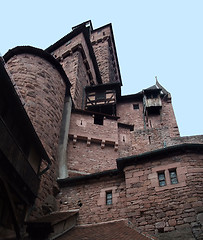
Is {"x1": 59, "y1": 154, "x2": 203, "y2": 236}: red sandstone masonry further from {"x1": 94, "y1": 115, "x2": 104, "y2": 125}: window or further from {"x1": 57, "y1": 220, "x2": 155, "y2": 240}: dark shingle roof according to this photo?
{"x1": 94, "y1": 115, "x2": 104, "y2": 125}: window

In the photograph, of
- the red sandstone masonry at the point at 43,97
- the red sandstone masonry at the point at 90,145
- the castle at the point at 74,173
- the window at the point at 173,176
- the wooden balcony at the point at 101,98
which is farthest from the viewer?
the wooden balcony at the point at 101,98

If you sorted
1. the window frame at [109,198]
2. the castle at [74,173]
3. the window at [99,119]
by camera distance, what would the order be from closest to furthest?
the castle at [74,173] < the window frame at [109,198] < the window at [99,119]

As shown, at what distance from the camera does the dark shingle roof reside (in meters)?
7.27

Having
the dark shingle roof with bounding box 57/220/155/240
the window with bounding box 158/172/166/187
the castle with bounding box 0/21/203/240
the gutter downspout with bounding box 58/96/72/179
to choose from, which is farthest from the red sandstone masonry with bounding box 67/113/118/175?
the window with bounding box 158/172/166/187

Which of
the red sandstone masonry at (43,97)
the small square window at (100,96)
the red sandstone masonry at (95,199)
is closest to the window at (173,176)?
the red sandstone masonry at (95,199)

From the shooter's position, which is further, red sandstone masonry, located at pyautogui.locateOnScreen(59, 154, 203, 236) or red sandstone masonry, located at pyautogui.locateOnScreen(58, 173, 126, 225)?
red sandstone masonry, located at pyautogui.locateOnScreen(58, 173, 126, 225)

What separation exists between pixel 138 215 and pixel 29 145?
14.0ft

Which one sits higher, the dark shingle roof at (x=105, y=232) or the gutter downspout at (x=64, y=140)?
the gutter downspout at (x=64, y=140)

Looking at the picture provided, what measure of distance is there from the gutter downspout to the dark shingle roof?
375 centimetres

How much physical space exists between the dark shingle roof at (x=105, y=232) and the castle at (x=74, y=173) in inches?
1.3

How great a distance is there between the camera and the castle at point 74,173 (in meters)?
7.00

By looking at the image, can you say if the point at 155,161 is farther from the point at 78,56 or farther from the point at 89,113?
the point at 78,56

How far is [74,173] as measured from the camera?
13.7 metres

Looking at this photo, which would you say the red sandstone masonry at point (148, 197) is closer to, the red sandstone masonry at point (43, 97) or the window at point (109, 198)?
the window at point (109, 198)
